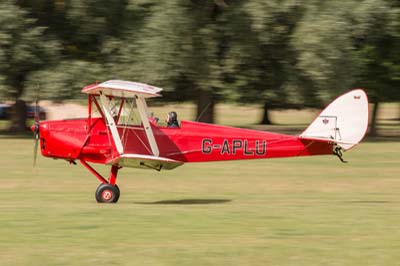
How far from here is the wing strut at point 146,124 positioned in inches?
676

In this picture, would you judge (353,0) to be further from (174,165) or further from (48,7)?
(174,165)

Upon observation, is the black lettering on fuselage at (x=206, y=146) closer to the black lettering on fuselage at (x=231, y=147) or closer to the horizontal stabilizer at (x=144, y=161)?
the black lettering on fuselage at (x=231, y=147)

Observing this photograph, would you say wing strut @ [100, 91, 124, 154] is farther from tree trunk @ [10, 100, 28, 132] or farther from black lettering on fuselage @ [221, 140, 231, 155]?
tree trunk @ [10, 100, 28, 132]

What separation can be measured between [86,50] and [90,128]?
2337 cm

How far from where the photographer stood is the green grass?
37.1 ft

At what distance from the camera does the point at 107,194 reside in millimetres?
17641

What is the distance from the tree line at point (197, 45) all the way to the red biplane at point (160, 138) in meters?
17.1

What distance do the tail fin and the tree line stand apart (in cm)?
1743

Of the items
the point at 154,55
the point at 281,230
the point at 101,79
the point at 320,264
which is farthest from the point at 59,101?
the point at 320,264

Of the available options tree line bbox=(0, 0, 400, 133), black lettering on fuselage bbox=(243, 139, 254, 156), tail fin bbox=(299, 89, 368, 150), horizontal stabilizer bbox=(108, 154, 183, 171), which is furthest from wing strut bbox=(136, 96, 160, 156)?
tree line bbox=(0, 0, 400, 133)

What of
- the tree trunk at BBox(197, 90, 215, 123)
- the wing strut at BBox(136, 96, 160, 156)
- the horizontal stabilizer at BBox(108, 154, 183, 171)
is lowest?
the horizontal stabilizer at BBox(108, 154, 183, 171)

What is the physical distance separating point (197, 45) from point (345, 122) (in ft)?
66.0

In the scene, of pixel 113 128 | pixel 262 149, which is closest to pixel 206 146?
pixel 262 149

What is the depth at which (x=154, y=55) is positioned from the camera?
3588 centimetres
